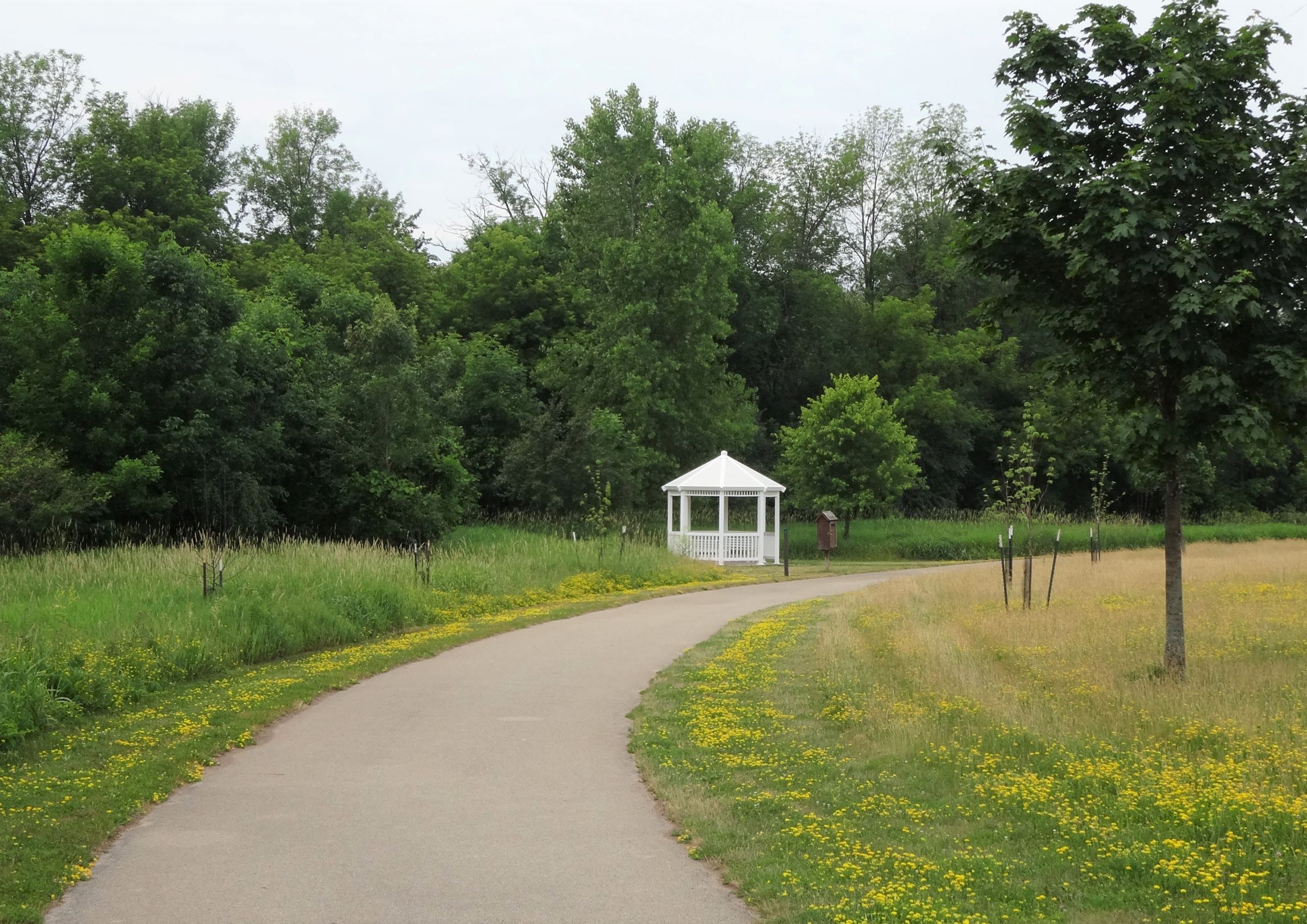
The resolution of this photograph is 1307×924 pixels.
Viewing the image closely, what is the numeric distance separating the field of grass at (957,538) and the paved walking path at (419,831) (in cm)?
3227

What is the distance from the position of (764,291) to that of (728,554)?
31.5 metres

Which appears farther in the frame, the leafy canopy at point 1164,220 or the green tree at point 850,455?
the green tree at point 850,455

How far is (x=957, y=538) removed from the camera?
43875 millimetres

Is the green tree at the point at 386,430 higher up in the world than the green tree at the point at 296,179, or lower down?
lower down

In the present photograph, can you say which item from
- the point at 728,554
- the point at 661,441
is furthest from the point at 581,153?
the point at 728,554

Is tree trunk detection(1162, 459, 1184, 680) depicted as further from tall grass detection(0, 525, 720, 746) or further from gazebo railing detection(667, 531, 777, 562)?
gazebo railing detection(667, 531, 777, 562)

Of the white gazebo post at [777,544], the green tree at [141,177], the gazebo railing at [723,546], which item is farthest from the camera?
the green tree at [141,177]

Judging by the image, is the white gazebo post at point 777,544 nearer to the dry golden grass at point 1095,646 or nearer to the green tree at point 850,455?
the green tree at point 850,455

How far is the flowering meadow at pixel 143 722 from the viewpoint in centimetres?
668

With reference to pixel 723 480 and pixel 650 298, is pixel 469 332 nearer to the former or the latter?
pixel 650 298

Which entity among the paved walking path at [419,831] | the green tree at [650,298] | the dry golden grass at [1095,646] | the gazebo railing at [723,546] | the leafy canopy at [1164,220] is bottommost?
the paved walking path at [419,831]

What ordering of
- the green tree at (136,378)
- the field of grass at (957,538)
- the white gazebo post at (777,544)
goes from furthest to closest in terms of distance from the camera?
1. the field of grass at (957,538)
2. the white gazebo post at (777,544)
3. the green tree at (136,378)

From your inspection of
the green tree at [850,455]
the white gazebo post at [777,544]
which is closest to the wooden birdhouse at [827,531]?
the white gazebo post at [777,544]

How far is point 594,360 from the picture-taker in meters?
51.8
